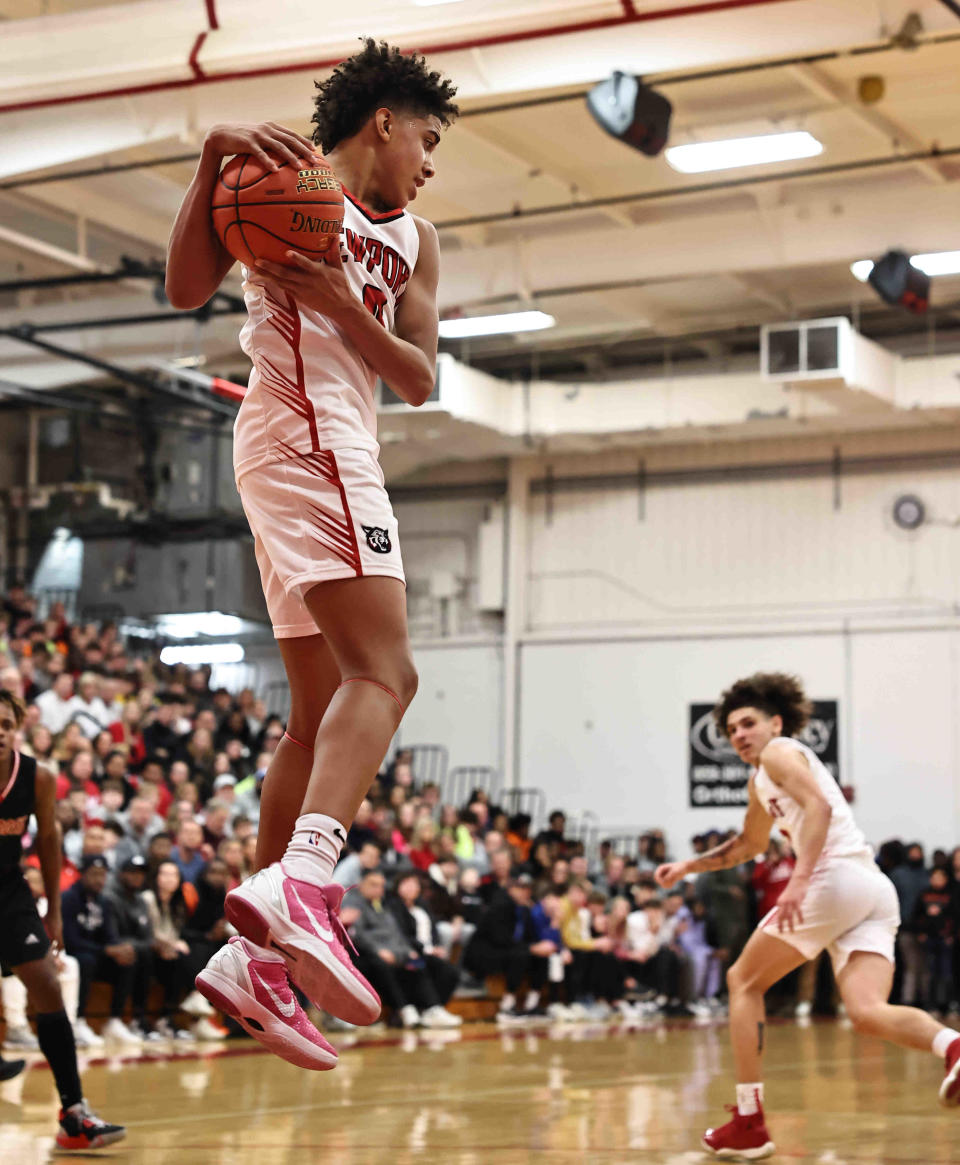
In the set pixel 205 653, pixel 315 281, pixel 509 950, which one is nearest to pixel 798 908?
pixel 315 281

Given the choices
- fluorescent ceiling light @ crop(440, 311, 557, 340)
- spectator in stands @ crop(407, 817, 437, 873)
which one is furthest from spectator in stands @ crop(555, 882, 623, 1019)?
fluorescent ceiling light @ crop(440, 311, 557, 340)

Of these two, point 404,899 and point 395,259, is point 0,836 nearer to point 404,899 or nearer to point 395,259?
point 395,259

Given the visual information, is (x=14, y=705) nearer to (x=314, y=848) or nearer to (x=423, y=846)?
(x=314, y=848)

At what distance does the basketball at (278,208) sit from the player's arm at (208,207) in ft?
0.09

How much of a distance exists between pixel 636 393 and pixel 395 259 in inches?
639

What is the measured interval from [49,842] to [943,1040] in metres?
3.21

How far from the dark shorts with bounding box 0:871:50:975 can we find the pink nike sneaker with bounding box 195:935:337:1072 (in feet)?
10.4

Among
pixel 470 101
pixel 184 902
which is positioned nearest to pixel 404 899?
pixel 184 902

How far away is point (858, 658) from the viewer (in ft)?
65.7

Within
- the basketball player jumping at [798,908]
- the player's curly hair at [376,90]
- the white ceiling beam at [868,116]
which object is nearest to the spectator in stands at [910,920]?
the white ceiling beam at [868,116]

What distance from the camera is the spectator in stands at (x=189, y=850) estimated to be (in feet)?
40.8

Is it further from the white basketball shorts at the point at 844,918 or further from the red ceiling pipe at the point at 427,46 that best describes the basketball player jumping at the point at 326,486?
the red ceiling pipe at the point at 427,46

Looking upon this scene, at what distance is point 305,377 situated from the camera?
3.20 m

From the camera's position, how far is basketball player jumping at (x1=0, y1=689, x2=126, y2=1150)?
5699 mm
